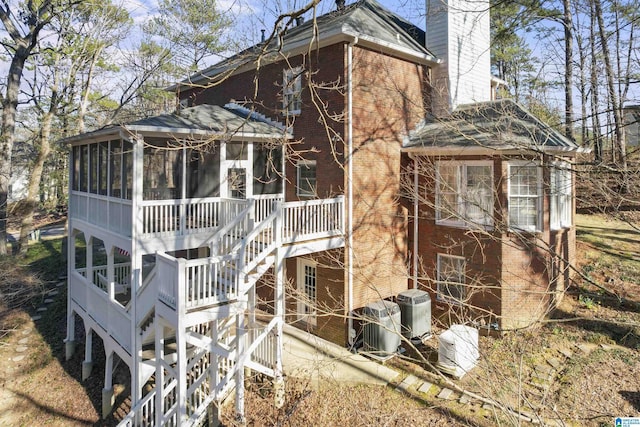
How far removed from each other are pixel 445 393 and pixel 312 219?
5.00 metres

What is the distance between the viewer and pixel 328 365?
8.96 metres

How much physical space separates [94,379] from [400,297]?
9559 millimetres

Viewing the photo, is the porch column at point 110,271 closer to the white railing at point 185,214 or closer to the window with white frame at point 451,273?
the white railing at point 185,214

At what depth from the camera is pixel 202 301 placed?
789cm

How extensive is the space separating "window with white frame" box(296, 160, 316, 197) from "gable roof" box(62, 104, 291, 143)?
128 cm

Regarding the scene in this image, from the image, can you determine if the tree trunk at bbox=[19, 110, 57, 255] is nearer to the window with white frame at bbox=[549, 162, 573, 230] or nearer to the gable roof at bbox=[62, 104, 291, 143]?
the gable roof at bbox=[62, 104, 291, 143]

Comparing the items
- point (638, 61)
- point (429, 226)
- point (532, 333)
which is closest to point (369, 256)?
point (429, 226)

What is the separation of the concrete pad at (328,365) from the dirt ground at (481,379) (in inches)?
11.3

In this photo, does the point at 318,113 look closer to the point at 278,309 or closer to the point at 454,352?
the point at 278,309

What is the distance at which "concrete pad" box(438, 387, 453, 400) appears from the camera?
868 cm

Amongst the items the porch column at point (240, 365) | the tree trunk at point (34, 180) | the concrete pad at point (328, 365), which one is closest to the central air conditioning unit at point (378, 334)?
the concrete pad at point (328, 365)

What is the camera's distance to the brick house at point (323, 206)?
924 centimetres

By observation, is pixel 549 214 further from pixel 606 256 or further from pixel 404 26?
pixel 404 26

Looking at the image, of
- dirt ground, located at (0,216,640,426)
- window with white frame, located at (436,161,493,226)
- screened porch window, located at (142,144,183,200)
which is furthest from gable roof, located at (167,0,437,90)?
dirt ground, located at (0,216,640,426)
